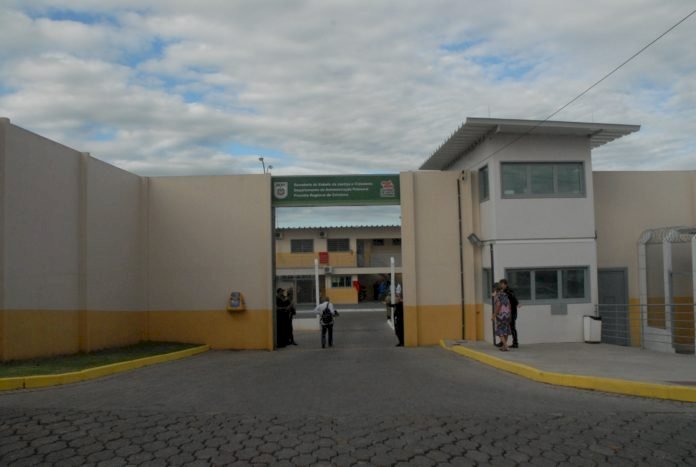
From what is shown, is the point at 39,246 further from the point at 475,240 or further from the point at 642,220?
the point at 642,220

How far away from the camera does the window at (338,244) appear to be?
156 ft

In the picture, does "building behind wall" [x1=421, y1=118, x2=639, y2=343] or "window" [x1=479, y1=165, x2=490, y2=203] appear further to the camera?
"window" [x1=479, y1=165, x2=490, y2=203]

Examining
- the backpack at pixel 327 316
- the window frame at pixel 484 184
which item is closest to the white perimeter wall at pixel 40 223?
the backpack at pixel 327 316

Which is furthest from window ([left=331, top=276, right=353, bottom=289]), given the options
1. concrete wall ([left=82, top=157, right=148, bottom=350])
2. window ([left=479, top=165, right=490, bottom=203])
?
window ([left=479, top=165, right=490, bottom=203])

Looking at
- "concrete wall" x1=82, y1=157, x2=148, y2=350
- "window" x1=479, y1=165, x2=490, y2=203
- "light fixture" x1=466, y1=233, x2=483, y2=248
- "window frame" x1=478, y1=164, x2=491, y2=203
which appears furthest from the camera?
"light fixture" x1=466, y1=233, x2=483, y2=248

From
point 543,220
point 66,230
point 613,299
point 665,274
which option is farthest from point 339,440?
point 613,299

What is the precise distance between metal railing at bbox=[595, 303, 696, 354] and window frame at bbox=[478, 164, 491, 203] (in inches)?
175

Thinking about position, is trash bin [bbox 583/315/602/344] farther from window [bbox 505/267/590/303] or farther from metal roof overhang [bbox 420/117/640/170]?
metal roof overhang [bbox 420/117/640/170]

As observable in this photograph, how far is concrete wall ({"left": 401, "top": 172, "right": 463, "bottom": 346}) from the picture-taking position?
57.0 feet

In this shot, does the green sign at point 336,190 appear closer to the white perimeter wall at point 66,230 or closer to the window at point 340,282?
the white perimeter wall at point 66,230

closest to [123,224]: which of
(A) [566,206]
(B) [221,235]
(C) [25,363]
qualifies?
(B) [221,235]

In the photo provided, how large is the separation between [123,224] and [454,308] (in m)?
9.43

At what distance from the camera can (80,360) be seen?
1220cm

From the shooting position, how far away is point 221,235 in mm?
17719
